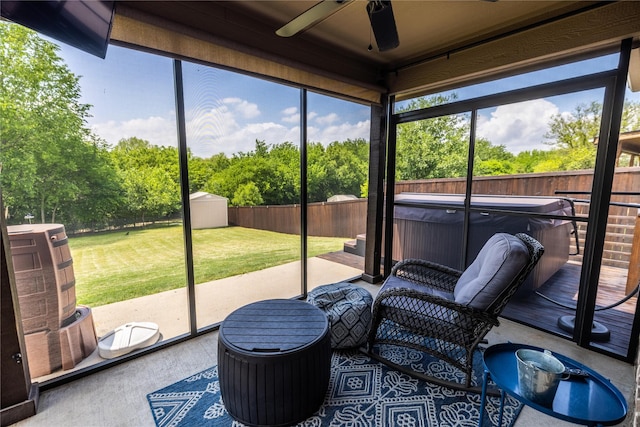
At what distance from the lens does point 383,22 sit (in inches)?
61.6

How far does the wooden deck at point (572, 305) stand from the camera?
2396mm

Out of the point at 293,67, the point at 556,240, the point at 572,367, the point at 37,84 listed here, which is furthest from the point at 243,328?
the point at 556,240

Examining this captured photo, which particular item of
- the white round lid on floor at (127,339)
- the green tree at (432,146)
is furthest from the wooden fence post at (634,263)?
the white round lid on floor at (127,339)

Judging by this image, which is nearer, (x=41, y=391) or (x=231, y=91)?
(x=41, y=391)

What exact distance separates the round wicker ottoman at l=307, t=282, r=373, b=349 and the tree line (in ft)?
3.60

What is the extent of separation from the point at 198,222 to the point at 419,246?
8.10ft

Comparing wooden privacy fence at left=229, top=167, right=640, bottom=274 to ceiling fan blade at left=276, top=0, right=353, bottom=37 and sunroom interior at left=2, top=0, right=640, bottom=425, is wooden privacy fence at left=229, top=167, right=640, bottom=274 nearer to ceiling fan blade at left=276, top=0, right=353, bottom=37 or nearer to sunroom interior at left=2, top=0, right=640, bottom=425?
sunroom interior at left=2, top=0, right=640, bottom=425

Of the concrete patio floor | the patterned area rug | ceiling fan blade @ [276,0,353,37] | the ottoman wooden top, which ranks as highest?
ceiling fan blade @ [276,0,353,37]

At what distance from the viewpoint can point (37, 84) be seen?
168cm

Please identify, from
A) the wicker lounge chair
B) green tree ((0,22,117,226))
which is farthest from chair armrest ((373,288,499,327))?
green tree ((0,22,117,226))

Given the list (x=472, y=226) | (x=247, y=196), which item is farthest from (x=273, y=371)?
(x=472, y=226)

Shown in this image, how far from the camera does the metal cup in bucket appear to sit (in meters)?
1.15

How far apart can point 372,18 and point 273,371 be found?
1.94m

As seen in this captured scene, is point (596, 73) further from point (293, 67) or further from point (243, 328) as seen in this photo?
point (243, 328)
